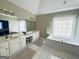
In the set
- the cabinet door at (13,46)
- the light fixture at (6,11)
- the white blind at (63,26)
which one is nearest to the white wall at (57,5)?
the white blind at (63,26)

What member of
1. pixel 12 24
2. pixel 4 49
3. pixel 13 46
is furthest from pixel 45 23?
pixel 4 49

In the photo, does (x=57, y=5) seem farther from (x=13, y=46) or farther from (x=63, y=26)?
(x=13, y=46)

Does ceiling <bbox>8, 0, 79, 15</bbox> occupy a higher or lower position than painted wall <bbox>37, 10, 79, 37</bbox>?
higher

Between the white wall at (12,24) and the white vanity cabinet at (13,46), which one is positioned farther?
the white wall at (12,24)

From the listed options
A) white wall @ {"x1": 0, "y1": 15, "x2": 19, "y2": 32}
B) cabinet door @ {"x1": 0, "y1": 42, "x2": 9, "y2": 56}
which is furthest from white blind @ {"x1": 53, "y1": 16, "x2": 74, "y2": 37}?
cabinet door @ {"x1": 0, "y1": 42, "x2": 9, "y2": 56}

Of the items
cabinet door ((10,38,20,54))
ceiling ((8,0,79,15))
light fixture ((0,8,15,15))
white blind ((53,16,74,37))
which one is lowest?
cabinet door ((10,38,20,54))

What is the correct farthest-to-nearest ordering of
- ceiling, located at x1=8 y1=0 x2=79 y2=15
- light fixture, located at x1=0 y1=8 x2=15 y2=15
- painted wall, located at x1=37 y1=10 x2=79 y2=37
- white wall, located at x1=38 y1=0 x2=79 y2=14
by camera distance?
painted wall, located at x1=37 y1=10 x2=79 y2=37 → white wall, located at x1=38 y1=0 x2=79 y2=14 → ceiling, located at x1=8 y1=0 x2=79 y2=15 → light fixture, located at x1=0 y1=8 x2=15 y2=15

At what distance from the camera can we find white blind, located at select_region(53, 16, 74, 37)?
4.23 m

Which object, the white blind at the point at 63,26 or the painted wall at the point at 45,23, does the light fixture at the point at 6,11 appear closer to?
the painted wall at the point at 45,23

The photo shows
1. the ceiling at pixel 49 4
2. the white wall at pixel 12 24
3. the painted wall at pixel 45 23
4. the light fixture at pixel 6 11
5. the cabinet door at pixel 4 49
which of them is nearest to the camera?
the cabinet door at pixel 4 49

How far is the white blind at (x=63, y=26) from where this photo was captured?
13.9 feet

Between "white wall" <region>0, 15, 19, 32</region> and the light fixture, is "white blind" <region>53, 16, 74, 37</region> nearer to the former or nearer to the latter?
"white wall" <region>0, 15, 19, 32</region>

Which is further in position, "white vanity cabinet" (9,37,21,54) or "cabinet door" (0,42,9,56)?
"white vanity cabinet" (9,37,21,54)

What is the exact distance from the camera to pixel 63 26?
458 centimetres
